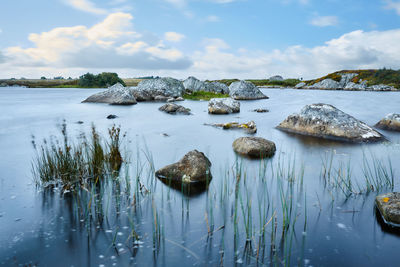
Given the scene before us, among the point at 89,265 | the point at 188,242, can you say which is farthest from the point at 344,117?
the point at 89,265

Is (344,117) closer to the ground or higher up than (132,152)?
higher up

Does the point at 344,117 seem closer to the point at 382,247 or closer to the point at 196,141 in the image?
the point at 196,141

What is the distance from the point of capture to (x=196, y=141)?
388 inches

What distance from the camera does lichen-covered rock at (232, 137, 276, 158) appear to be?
7535mm

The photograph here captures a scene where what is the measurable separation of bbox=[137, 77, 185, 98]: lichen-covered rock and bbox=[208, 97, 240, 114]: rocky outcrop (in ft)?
36.8

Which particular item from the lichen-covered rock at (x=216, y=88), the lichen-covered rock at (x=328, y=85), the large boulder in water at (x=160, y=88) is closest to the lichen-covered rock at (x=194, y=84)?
the lichen-covered rock at (x=216, y=88)

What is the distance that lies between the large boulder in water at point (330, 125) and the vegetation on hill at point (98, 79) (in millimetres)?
65707

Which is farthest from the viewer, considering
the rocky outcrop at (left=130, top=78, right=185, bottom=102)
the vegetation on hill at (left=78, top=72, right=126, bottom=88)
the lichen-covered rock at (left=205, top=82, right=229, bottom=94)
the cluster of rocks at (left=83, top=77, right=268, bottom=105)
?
the vegetation on hill at (left=78, top=72, right=126, bottom=88)

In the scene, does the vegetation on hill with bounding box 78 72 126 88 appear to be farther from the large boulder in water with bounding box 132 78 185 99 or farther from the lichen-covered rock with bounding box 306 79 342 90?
the lichen-covered rock with bounding box 306 79 342 90

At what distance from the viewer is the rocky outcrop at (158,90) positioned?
27203 mm

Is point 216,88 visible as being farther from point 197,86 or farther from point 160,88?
point 160,88

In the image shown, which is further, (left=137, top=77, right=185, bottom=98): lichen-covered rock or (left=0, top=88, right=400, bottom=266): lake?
(left=137, top=77, right=185, bottom=98): lichen-covered rock

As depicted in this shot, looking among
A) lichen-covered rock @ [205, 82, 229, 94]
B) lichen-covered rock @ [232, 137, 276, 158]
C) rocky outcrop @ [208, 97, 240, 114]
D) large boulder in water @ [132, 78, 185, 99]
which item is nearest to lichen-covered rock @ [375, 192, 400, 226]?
lichen-covered rock @ [232, 137, 276, 158]

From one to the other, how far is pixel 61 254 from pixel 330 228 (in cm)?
355
